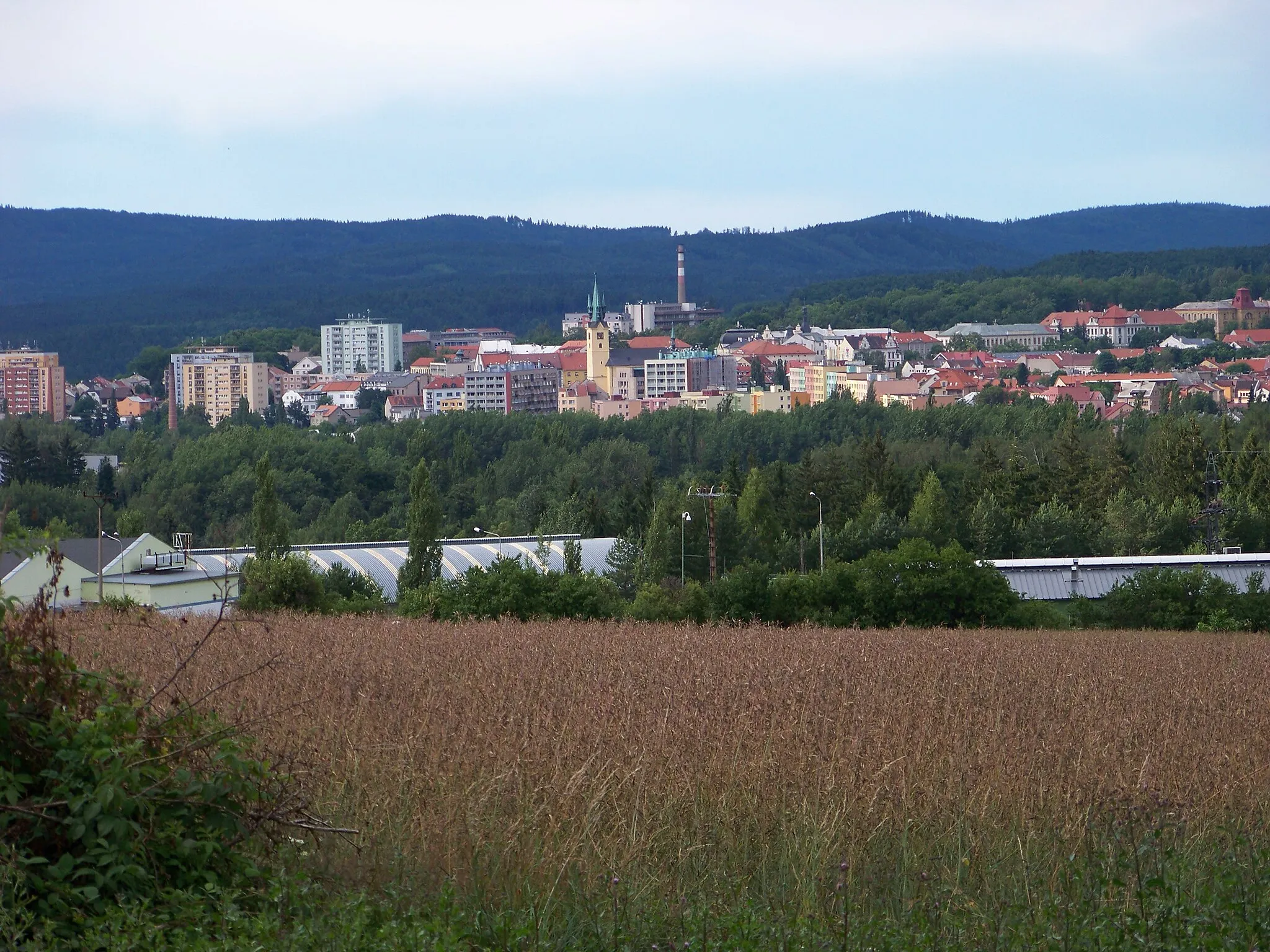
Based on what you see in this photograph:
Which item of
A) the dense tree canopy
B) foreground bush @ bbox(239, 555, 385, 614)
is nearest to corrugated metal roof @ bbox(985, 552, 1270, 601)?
the dense tree canopy

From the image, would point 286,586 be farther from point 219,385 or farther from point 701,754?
point 219,385

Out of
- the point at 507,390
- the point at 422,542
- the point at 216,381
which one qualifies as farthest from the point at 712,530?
the point at 216,381

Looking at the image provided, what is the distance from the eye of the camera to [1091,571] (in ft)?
106

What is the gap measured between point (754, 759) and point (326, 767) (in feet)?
5.33

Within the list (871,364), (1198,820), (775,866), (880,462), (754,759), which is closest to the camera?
(775,866)

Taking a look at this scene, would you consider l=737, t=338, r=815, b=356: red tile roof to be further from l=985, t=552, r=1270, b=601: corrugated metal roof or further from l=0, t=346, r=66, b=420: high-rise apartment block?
l=985, t=552, r=1270, b=601: corrugated metal roof

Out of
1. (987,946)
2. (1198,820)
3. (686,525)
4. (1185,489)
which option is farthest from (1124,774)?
(1185,489)

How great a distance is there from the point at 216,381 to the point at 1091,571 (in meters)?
162

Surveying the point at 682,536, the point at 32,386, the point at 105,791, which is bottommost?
the point at 682,536

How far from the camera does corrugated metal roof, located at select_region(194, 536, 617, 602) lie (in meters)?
38.8

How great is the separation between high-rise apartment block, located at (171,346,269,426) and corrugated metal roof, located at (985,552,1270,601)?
156 m

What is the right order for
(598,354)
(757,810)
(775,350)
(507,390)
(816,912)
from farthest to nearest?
(775,350) → (598,354) → (507,390) → (757,810) → (816,912)

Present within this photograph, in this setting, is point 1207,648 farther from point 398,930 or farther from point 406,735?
point 398,930

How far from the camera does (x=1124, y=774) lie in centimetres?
Answer: 627
